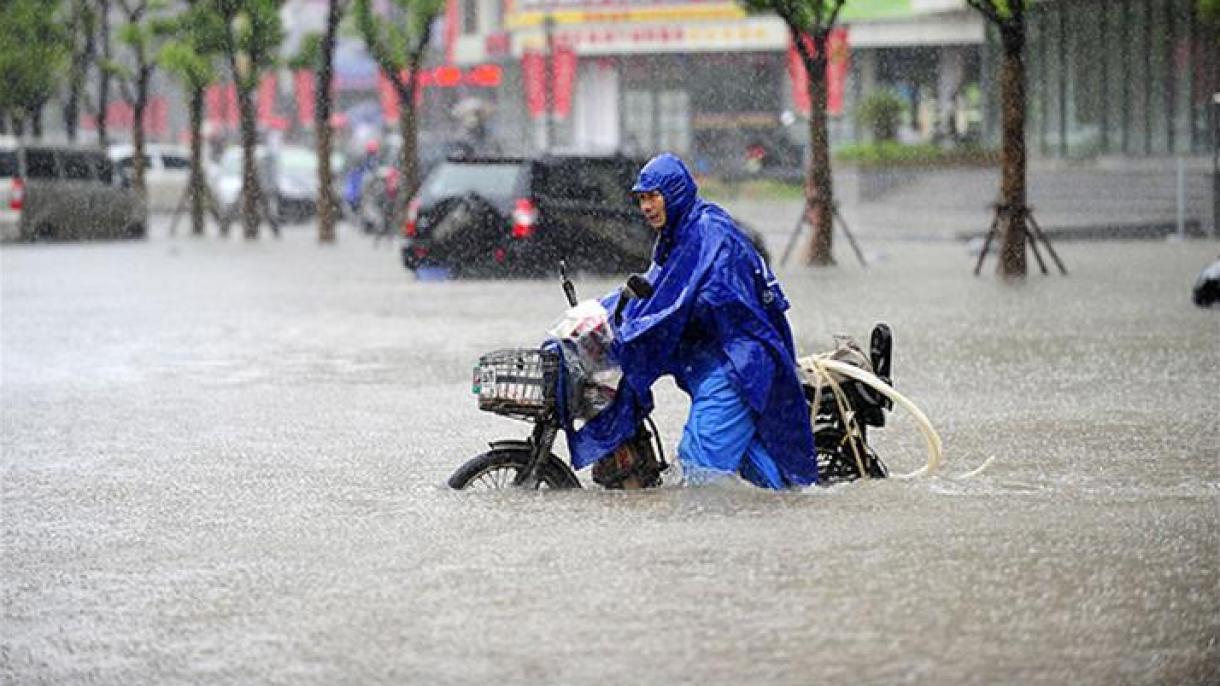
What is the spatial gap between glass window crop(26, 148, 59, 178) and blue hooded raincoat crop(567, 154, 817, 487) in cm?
3427

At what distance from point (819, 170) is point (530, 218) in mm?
4965

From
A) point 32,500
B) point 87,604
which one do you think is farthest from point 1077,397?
point 87,604

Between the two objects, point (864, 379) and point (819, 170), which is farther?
point (819, 170)

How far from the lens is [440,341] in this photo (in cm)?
2033

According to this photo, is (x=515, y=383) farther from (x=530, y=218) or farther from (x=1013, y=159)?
(x=1013, y=159)

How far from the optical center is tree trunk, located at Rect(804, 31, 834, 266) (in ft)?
104

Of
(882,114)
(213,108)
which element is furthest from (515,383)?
(213,108)

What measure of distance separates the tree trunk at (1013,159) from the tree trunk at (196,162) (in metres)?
20.8

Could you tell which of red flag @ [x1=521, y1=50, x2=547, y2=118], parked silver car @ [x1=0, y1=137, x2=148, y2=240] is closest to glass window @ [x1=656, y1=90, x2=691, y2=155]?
red flag @ [x1=521, y1=50, x2=547, y2=118]

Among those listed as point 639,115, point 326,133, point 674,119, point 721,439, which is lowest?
point 721,439

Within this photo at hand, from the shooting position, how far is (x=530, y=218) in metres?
28.7

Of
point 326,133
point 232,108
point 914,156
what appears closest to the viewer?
point 326,133

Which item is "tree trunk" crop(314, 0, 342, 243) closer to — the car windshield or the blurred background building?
the blurred background building

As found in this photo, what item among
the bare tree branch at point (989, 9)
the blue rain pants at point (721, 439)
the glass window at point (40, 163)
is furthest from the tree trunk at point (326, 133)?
the blue rain pants at point (721, 439)
